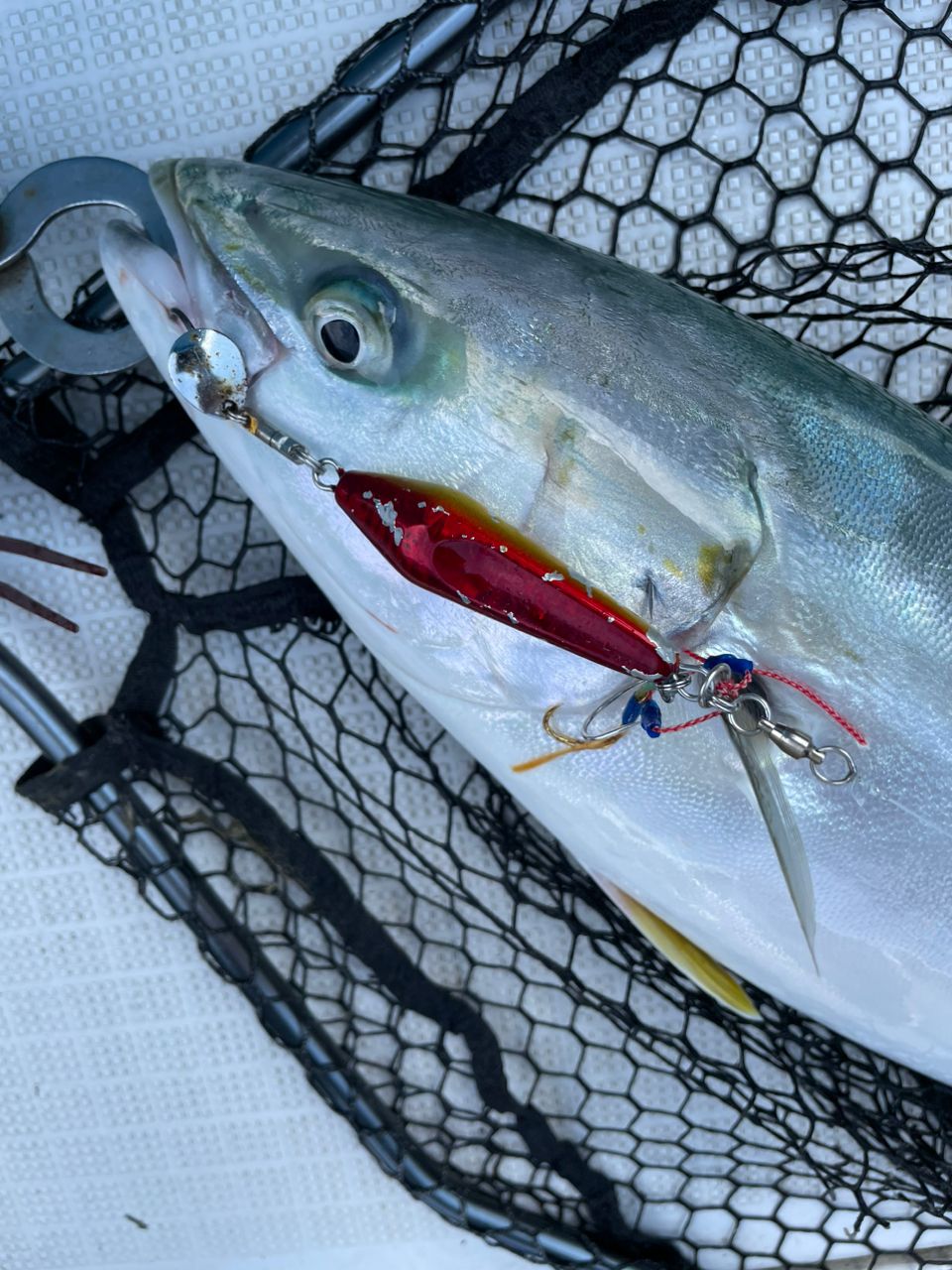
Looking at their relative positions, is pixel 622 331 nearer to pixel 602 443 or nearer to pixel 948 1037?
pixel 602 443

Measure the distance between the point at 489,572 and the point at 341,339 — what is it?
23 cm

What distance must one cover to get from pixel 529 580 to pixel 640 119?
2.28 ft

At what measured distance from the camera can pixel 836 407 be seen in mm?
950

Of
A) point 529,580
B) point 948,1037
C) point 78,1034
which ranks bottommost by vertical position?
point 78,1034

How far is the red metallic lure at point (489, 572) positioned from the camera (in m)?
0.85

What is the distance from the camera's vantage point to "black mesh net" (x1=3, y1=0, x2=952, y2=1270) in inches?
47.8

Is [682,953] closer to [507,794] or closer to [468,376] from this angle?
[507,794]

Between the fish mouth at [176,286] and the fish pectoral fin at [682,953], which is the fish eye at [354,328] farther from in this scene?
the fish pectoral fin at [682,953]

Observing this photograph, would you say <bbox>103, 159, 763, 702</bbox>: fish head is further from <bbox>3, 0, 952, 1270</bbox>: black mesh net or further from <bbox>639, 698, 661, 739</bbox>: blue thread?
<bbox>3, 0, 952, 1270</bbox>: black mesh net

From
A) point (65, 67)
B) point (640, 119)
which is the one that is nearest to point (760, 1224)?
point (640, 119)

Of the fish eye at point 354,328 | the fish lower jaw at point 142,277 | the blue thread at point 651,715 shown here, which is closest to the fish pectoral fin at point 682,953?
the blue thread at point 651,715

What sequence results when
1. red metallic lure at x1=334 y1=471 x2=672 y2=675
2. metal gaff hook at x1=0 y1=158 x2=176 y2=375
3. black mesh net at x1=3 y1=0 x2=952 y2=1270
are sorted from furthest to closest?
black mesh net at x1=3 y1=0 x2=952 y2=1270
metal gaff hook at x1=0 y1=158 x2=176 y2=375
red metallic lure at x1=334 y1=471 x2=672 y2=675

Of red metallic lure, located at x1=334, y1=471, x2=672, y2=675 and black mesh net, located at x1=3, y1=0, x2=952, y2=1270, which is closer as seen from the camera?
red metallic lure, located at x1=334, y1=471, x2=672, y2=675

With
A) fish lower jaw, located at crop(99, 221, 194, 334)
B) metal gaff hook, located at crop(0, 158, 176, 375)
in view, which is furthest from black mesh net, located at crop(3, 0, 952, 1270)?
fish lower jaw, located at crop(99, 221, 194, 334)
